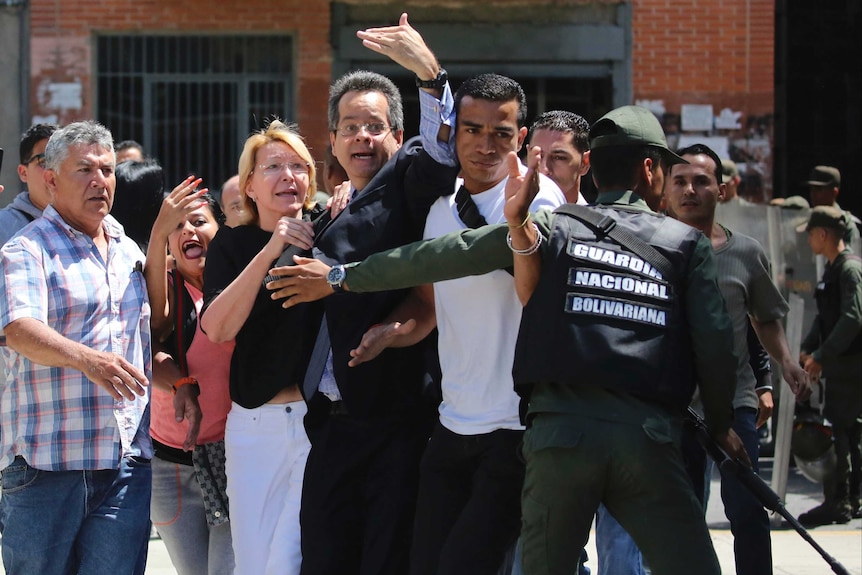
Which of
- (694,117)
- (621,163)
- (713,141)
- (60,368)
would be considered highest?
(694,117)

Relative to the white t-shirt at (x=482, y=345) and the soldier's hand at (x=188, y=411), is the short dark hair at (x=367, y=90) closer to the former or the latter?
the white t-shirt at (x=482, y=345)

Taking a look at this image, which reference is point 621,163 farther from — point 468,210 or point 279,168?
point 279,168

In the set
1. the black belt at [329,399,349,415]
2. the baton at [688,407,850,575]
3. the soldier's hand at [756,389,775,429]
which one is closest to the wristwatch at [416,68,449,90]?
the black belt at [329,399,349,415]

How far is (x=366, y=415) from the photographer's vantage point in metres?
4.29

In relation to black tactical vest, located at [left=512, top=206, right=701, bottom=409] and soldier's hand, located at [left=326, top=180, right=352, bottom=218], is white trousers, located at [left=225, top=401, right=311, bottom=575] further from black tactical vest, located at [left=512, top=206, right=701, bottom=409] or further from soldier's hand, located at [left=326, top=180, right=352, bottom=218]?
black tactical vest, located at [left=512, top=206, right=701, bottom=409]

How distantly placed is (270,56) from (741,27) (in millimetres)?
4523

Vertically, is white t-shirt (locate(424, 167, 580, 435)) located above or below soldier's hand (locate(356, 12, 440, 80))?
below

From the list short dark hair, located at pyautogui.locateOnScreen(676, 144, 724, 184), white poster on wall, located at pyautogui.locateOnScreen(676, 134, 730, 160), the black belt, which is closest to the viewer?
the black belt

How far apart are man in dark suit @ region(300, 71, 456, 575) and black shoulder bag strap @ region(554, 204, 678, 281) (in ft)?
2.14

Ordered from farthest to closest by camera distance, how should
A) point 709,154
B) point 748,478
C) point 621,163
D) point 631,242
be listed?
point 709,154 < point 621,163 < point 748,478 < point 631,242

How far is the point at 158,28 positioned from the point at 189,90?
64cm

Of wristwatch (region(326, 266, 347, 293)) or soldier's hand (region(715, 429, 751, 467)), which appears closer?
soldier's hand (region(715, 429, 751, 467))

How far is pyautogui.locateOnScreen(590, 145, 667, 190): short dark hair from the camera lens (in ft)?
12.9

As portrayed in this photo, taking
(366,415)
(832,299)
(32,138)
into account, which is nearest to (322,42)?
(832,299)
